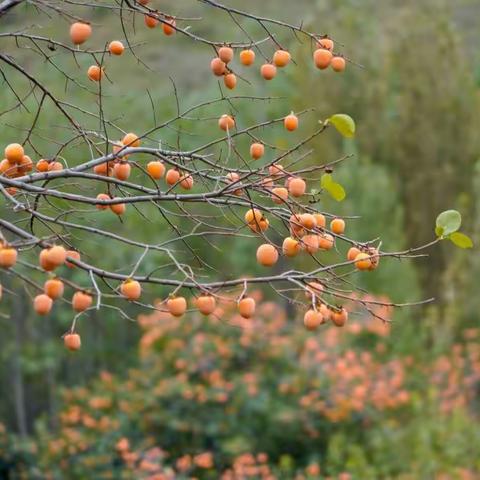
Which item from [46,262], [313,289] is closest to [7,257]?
[46,262]

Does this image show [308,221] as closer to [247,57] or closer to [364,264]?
[364,264]

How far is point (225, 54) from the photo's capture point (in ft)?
8.04

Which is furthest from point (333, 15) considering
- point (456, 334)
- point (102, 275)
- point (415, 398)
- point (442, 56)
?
point (102, 275)

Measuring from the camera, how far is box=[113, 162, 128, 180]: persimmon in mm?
2350

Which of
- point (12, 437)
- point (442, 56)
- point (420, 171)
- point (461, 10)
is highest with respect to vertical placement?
point (461, 10)

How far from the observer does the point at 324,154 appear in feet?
31.7

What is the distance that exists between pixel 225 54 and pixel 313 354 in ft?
14.0

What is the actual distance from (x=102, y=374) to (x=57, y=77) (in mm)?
3239

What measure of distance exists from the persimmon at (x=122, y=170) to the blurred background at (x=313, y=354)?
5.01 feet

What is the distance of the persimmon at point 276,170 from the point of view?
2250 millimetres

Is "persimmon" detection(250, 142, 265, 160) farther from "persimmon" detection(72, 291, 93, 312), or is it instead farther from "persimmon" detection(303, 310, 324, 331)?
"persimmon" detection(72, 291, 93, 312)

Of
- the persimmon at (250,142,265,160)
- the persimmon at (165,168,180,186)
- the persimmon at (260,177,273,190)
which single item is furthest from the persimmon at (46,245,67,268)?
the persimmon at (250,142,265,160)

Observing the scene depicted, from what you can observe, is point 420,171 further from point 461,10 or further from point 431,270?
point 461,10

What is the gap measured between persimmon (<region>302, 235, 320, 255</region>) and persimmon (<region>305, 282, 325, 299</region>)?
7 cm
